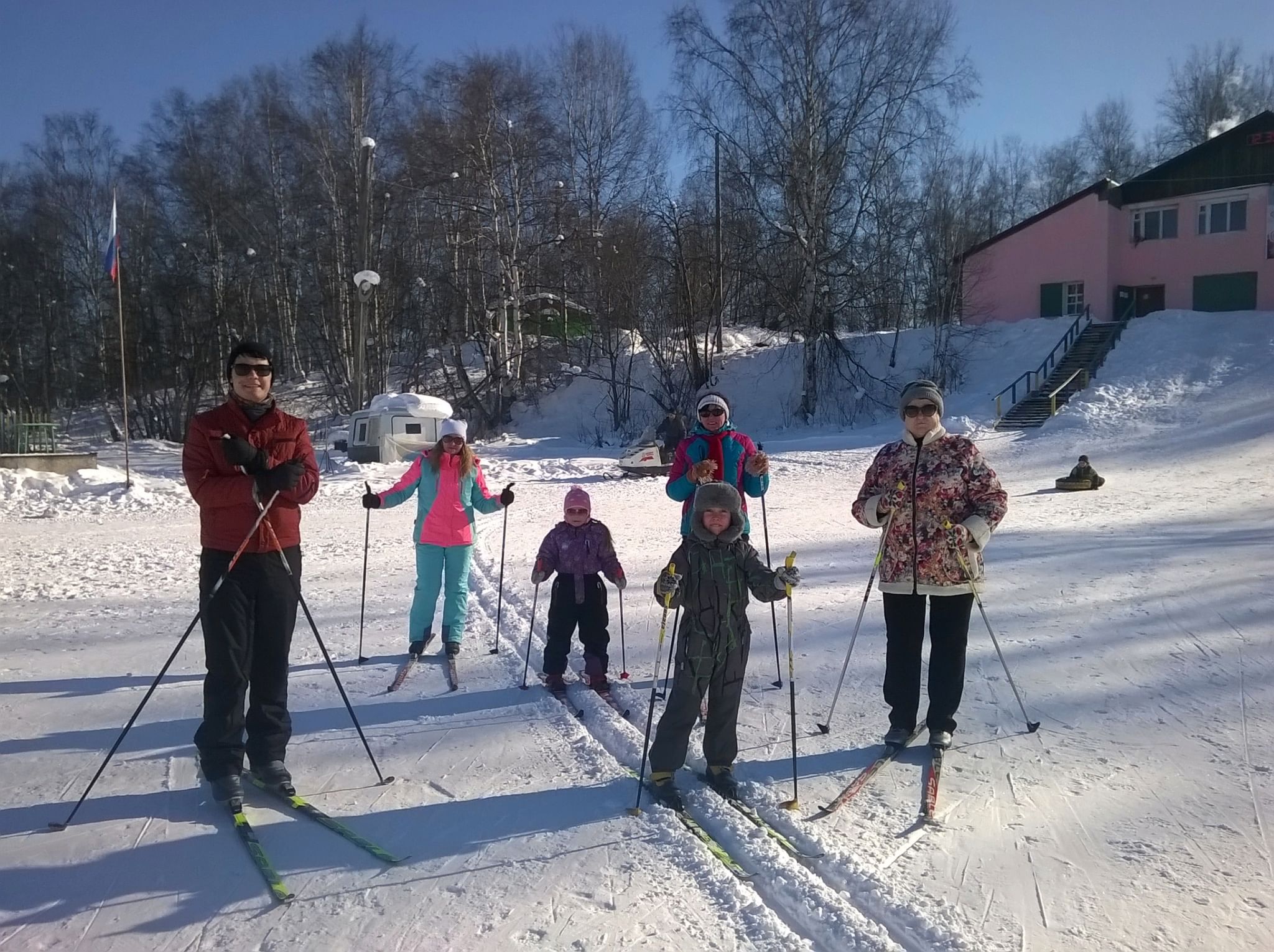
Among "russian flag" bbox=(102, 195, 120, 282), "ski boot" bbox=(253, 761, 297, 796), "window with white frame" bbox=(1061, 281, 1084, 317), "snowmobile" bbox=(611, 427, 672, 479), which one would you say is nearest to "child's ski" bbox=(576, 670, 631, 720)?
Answer: "ski boot" bbox=(253, 761, 297, 796)

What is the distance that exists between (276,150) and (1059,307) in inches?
1105

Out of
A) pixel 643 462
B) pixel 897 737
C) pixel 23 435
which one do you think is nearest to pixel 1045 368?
pixel 643 462

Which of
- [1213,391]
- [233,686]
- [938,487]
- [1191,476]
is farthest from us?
[1213,391]

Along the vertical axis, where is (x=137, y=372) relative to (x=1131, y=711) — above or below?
above

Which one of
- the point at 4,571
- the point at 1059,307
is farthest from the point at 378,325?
the point at 1059,307

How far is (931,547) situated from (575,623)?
222 centimetres

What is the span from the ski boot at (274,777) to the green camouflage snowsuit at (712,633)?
1599mm

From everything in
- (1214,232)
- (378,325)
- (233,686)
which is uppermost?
(1214,232)

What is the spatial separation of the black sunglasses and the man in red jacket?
282 centimetres

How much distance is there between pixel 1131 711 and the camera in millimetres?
4645

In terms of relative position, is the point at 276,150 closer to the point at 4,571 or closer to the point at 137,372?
the point at 137,372

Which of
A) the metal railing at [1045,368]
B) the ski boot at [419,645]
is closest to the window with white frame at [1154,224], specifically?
the metal railing at [1045,368]

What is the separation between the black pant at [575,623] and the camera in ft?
17.2

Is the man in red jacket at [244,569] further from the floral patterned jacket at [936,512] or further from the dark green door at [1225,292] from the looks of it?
the dark green door at [1225,292]
